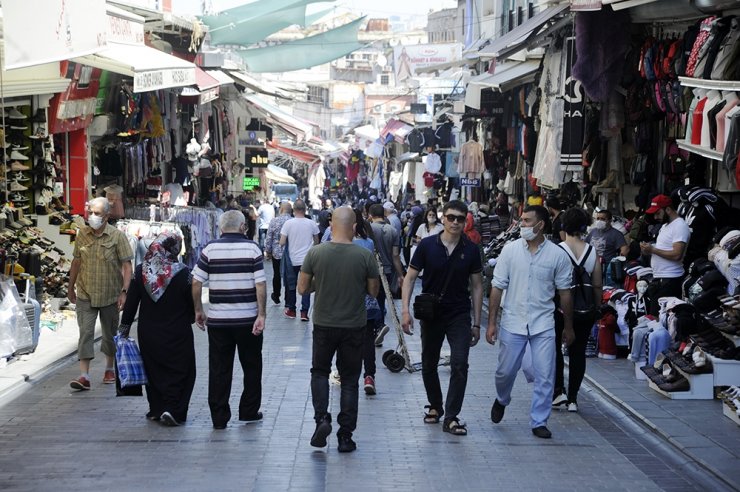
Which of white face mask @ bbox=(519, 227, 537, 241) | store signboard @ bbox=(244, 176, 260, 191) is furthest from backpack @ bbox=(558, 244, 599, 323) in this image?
store signboard @ bbox=(244, 176, 260, 191)

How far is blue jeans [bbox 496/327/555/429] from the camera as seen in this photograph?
9133mm

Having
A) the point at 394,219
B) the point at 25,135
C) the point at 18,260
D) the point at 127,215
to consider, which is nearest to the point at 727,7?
the point at 18,260

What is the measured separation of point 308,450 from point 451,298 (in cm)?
165

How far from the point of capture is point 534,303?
914 centimetres

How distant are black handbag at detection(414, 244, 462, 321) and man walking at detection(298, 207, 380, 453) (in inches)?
26.3

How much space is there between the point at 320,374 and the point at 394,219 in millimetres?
13053

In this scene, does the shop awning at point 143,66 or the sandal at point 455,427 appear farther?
the shop awning at point 143,66

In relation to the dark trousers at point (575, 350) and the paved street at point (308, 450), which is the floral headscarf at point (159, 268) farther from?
the dark trousers at point (575, 350)

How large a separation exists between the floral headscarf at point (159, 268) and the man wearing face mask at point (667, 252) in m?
5.39

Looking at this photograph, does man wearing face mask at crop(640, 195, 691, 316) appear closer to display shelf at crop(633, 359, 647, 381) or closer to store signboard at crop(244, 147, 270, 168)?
display shelf at crop(633, 359, 647, 381)

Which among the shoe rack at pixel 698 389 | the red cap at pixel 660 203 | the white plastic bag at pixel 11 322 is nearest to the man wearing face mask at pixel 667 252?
the red cap at pixel 660 203

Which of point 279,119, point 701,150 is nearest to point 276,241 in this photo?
point 701,150

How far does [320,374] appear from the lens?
867 centimetres

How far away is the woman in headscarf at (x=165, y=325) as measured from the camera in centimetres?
944
